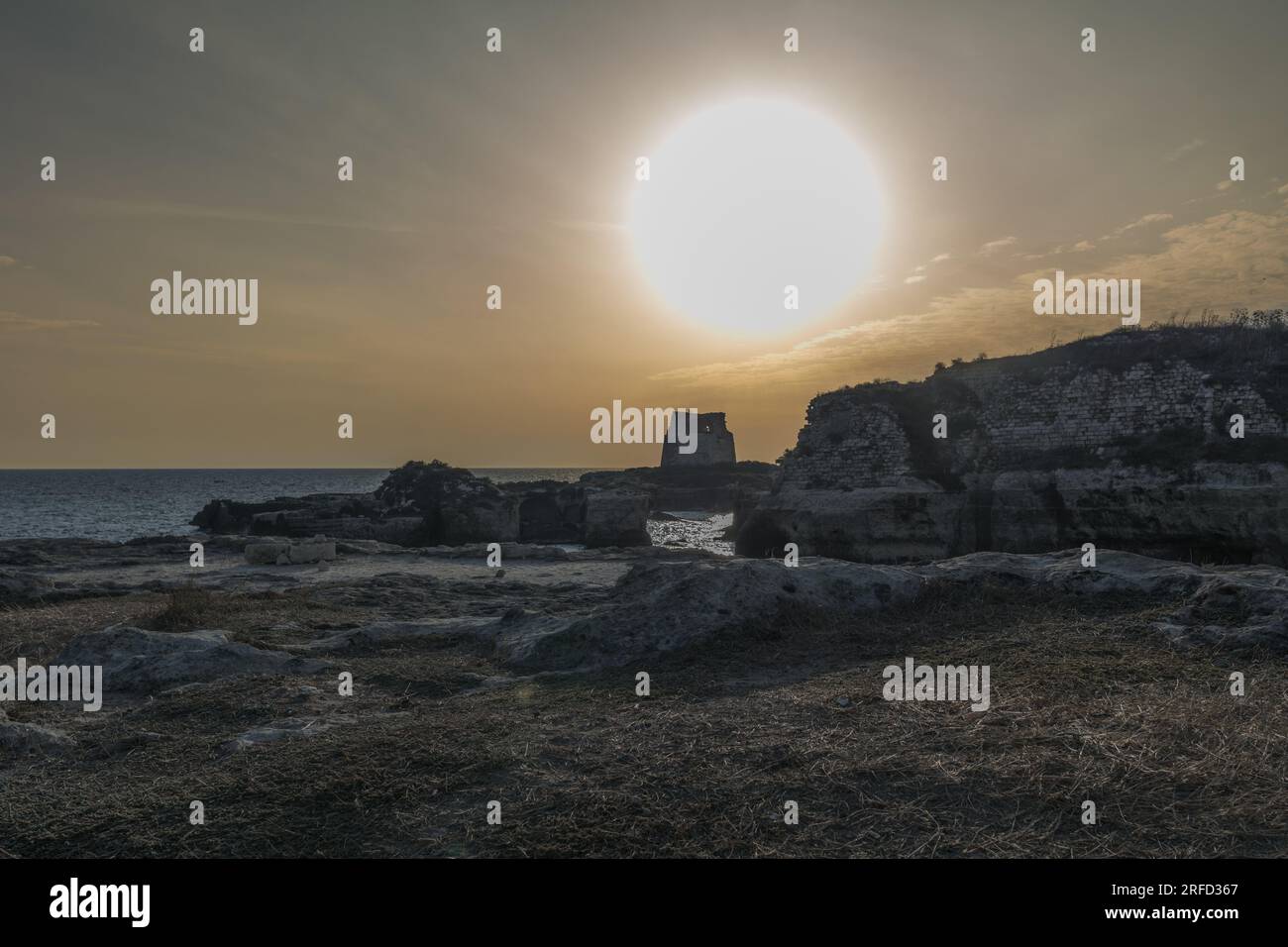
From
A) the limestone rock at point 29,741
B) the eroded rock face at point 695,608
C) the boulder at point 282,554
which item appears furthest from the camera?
the boulder at point 282,554

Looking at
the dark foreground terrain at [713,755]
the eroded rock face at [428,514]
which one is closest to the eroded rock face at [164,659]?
the dark foreground terrain at [713,755]

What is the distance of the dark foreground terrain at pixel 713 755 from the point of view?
3.81 metres

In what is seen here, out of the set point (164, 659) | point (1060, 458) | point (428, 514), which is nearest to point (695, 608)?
point (164, 659)

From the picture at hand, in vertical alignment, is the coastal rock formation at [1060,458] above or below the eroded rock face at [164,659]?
above

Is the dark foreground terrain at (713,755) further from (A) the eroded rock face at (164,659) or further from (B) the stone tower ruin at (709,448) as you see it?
(B) the stone tower ruin at (709,448)

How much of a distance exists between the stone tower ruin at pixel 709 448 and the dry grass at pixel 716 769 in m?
82.8

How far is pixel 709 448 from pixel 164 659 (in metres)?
84.6

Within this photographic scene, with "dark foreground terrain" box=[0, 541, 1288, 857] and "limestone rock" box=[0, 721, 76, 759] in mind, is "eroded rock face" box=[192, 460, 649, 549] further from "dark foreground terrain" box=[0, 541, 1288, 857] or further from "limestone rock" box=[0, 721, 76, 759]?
"limestone rock" box=[0, 721, 76, 759]

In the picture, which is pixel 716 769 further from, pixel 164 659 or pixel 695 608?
pixel 164 659

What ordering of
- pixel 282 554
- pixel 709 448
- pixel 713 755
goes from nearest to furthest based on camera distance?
pixel 713 755 < pixel 282 554 < pixel 709 448

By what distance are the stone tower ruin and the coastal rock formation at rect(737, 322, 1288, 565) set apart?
60214 mm

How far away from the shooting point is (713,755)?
192 inches

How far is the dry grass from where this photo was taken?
3.78 m
